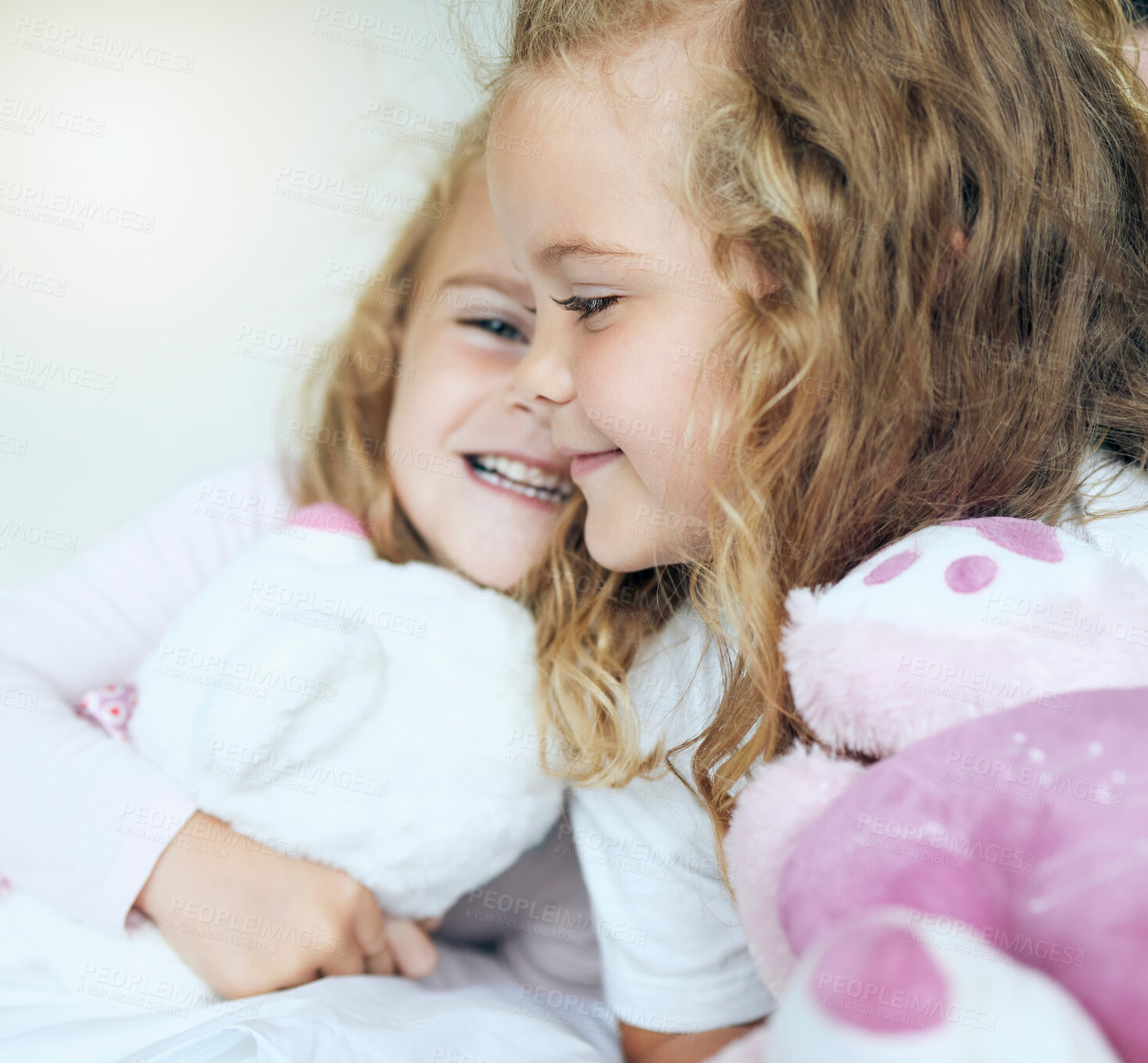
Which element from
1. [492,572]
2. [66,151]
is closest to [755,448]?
[492,572]

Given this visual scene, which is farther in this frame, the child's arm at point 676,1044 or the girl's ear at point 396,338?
the girl's ear at point 396,338

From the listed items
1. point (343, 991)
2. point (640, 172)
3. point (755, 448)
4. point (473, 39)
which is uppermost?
point (473, 39)

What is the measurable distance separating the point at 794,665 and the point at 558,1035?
44 cm

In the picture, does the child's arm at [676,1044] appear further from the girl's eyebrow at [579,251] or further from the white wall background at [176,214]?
the white wall background at [176,214]

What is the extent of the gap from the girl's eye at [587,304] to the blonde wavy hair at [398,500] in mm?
227

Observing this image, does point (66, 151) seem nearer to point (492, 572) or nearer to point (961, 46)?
point (492, 572)

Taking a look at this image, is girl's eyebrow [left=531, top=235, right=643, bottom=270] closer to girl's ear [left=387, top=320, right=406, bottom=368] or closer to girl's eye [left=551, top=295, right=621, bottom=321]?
girl's eye [left=551, top=295, right=621, bottom=321]

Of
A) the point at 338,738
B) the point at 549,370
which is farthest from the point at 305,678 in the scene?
the point at 549,370

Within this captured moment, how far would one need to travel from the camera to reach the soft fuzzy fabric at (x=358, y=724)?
75 cm

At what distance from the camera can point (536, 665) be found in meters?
0.86

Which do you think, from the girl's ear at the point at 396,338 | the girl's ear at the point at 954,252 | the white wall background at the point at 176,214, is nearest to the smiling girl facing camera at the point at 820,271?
the girl's ear at the point at 954,252

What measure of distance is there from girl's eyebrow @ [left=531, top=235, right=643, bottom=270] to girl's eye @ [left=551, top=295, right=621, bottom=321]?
0.03 meters

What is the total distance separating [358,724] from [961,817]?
52 centimetres

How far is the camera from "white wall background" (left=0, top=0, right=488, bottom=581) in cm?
131
